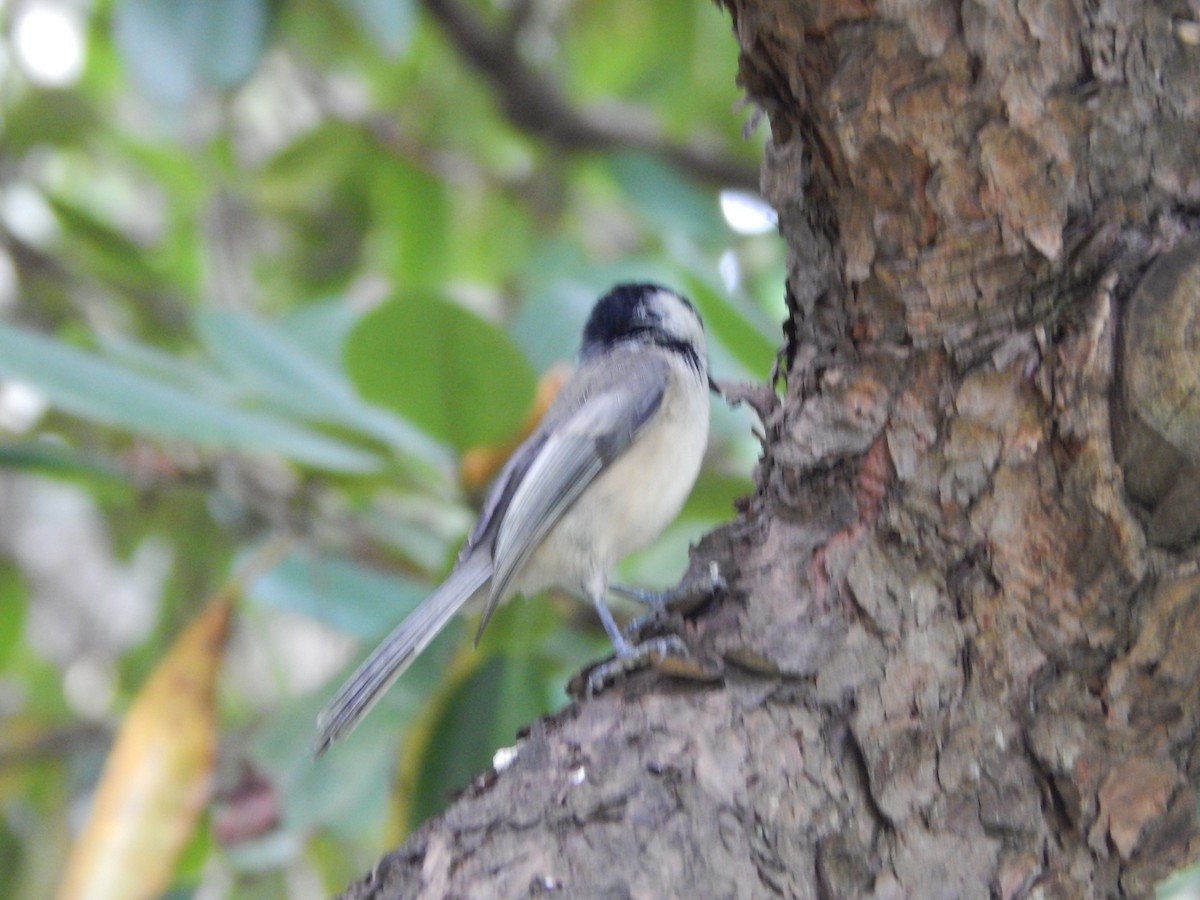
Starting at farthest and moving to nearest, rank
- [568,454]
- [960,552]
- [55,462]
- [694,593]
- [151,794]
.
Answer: [55,462] → [568,454] → [151,794] → [694,593] → [960,552]

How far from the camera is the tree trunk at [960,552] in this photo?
3.06 ft

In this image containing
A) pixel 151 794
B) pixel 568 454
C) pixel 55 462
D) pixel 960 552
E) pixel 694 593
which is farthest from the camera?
pixel 55 462

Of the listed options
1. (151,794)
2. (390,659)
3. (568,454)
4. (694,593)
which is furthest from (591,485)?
(151,794)

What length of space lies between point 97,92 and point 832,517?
341 cm

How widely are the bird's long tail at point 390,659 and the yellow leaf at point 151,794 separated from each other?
1.15 ft

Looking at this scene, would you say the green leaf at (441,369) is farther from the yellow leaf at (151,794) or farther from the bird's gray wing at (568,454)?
the yellow leaf at (151,794)

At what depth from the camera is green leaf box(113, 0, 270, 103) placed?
227cm

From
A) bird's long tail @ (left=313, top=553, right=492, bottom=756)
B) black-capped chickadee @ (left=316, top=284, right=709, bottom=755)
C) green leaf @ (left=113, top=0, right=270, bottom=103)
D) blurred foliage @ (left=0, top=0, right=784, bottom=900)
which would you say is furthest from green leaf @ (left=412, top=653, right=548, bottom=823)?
green leaf @ (left=113, top=0, right=270, bottom=103)

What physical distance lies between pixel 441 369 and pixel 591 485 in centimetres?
33

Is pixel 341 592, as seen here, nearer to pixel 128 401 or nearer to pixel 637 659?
pixel 128 401

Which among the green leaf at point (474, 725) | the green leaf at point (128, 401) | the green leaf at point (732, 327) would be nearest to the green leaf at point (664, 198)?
the green leaf at point (732, 327)

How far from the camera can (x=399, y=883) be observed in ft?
3.10

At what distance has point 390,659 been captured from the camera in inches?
55.4

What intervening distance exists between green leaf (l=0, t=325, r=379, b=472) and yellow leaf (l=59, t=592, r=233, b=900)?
0.36 meters
